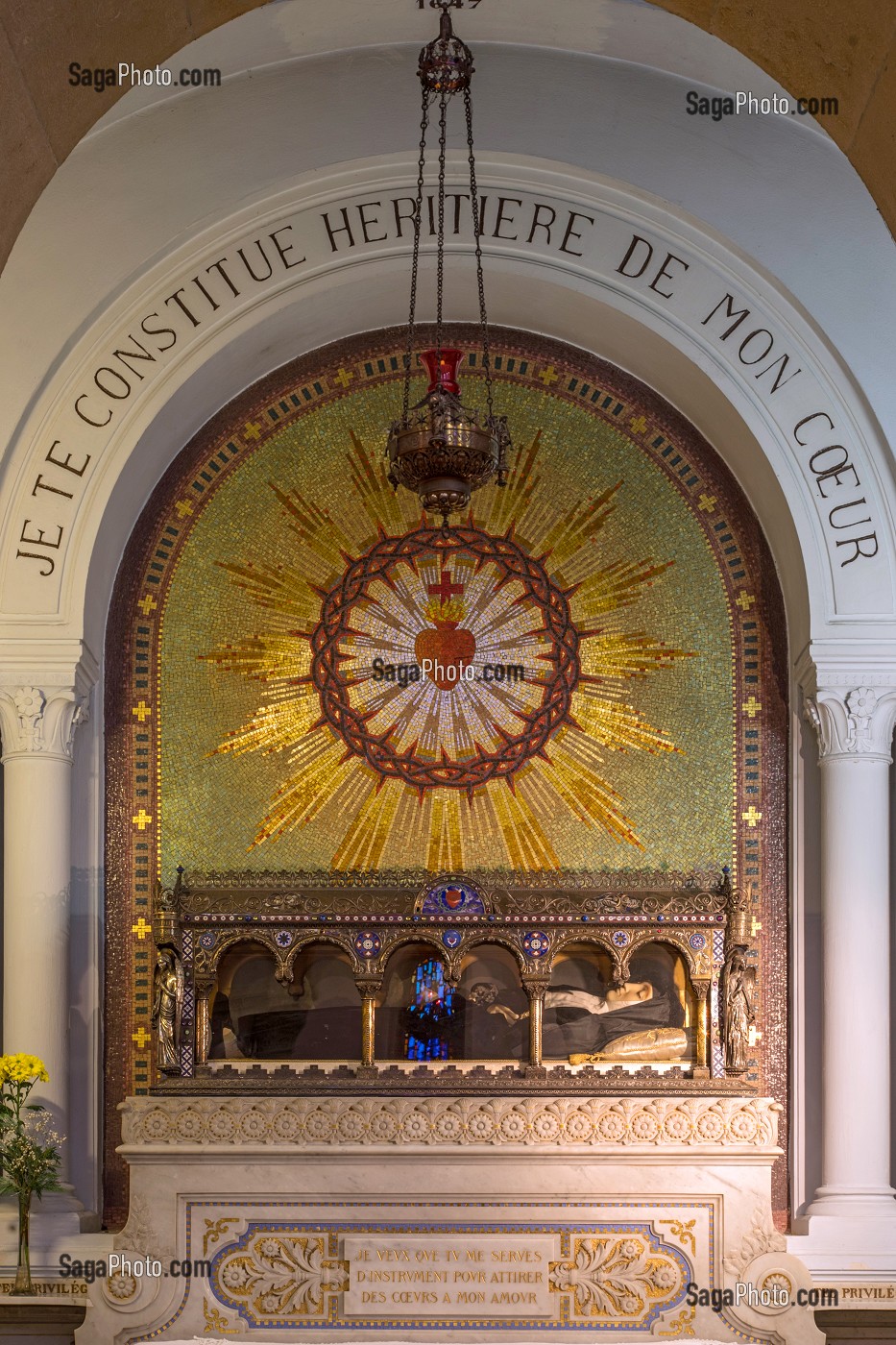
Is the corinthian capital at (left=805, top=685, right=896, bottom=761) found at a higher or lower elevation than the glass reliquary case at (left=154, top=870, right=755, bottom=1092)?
higher

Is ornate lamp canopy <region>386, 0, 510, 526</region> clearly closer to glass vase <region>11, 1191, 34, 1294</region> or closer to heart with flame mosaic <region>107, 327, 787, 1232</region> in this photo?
A: heart with flame mosaic <region>107, 327, 787, 1232</region>

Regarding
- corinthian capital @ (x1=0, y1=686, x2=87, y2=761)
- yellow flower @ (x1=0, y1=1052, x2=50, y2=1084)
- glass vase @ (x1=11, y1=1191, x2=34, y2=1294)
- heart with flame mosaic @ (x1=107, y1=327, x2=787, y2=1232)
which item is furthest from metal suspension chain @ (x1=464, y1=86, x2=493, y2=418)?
glass vase @ (x1=11, y1=1191, x2=34, y2=1294)

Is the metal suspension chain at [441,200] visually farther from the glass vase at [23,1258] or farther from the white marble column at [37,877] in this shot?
the glass vase at [23,1258]

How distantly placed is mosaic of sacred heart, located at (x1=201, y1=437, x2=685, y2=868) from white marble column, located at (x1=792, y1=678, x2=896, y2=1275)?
1.31 meters

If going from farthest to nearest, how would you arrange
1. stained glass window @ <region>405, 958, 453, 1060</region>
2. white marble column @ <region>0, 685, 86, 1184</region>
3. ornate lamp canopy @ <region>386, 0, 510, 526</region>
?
stained glass window @ <region>405, 958, 453, 1060</region>
white marble column @ <region>0, 685, 86, 1184</region>
ornate lamp canopy @ <region>386, 0, 510, 526</region>

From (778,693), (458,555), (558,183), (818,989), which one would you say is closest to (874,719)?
(778,693)

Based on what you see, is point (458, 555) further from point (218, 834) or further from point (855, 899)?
point (855, 899)

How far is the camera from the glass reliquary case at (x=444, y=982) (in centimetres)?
1165

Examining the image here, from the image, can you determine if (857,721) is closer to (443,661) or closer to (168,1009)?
(443,661)

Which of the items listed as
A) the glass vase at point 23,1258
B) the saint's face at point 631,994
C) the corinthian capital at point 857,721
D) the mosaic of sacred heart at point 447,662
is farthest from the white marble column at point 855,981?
the glass vase at point 23,1258

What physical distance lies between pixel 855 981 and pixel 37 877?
4.94 meters

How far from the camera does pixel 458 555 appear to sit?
1248cm

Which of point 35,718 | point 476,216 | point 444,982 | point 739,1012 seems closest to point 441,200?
point 476,216

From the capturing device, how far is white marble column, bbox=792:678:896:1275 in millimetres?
10977
